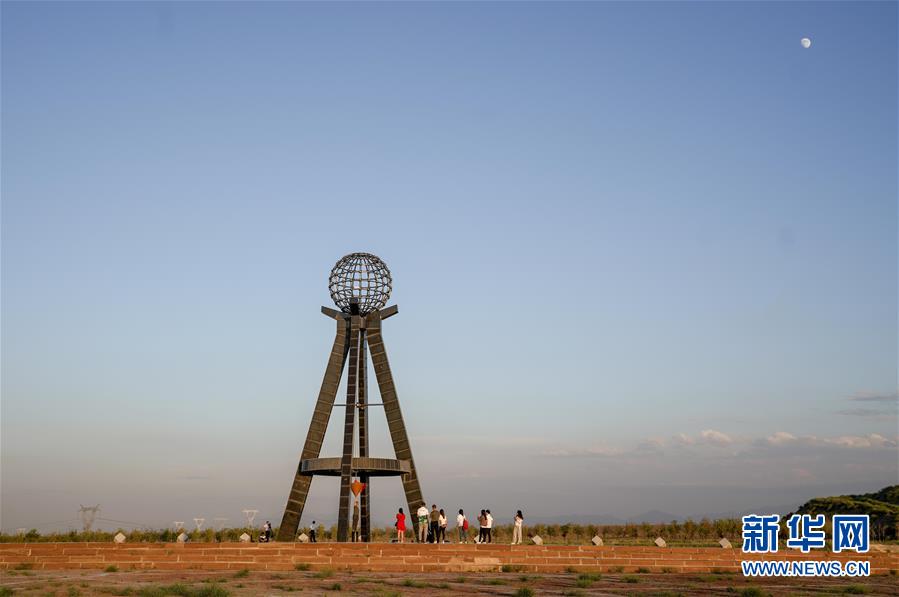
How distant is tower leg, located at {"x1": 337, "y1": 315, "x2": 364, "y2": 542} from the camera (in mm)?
39719

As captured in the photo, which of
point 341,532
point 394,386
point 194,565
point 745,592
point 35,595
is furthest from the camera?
point 394,386

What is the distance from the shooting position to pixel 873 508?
65.7 m

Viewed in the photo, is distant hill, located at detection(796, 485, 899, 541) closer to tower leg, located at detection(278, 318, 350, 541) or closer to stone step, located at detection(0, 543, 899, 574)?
stone step, located at detection(0, 543, 899, 574)

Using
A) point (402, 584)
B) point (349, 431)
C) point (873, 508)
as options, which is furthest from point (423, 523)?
point (873, 508)

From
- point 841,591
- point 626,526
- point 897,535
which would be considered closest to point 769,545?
point 841,591

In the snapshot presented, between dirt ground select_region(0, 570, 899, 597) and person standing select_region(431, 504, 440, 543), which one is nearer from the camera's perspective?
dirt ground select_region(0, 570, 899, 597)

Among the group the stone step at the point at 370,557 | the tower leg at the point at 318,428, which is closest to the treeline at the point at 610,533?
the tower leg at the point at 318,428

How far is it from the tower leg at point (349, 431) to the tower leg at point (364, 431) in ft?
1.08

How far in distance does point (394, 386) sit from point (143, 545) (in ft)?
47.2

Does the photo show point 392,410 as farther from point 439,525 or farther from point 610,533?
point 610,533

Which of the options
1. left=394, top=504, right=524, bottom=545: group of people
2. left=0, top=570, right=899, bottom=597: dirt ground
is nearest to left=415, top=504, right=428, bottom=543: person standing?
left=394, top=504, right=524, bottom=545: group of people

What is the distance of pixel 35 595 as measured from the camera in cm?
2228

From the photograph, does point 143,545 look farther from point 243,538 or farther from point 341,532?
point 341,532

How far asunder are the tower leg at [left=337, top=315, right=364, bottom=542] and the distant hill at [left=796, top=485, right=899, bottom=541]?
119 ft
